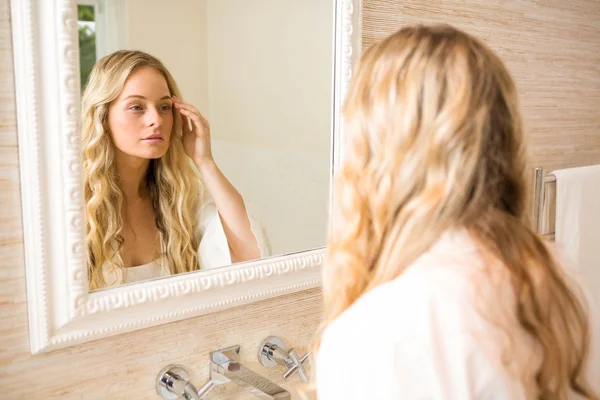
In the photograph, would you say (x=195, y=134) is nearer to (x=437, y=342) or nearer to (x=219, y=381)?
(x=219, y=381)

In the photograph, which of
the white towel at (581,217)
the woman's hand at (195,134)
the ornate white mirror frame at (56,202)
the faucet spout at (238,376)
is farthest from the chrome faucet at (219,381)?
the white towel at (581,217)

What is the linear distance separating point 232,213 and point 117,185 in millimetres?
214

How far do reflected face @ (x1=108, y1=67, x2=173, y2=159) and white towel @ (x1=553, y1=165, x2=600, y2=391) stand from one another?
1.10m

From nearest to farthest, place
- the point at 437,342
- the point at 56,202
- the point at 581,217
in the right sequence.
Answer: the point at 437,342
the point at 56,202
the point at 581,217

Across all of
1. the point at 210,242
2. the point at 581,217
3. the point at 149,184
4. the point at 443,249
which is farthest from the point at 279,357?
the point at 581,217

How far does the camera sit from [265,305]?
45.8 inches

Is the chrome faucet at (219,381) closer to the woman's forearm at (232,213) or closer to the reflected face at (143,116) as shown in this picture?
the woman's forearm at (232,213)

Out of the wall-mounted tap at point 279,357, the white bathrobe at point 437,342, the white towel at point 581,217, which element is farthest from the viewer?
the white towel at point 581,217

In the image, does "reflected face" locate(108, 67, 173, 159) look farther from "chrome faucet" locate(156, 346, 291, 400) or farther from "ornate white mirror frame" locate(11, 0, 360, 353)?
"chrome faucet" locate(156, 346, 291, 400)

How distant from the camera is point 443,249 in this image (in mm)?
691

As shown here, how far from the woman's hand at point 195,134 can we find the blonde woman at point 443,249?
33 cm

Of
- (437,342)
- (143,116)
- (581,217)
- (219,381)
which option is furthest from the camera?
(581,217)

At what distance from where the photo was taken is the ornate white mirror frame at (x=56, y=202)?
823 millimetres

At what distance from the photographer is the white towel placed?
1.65m
